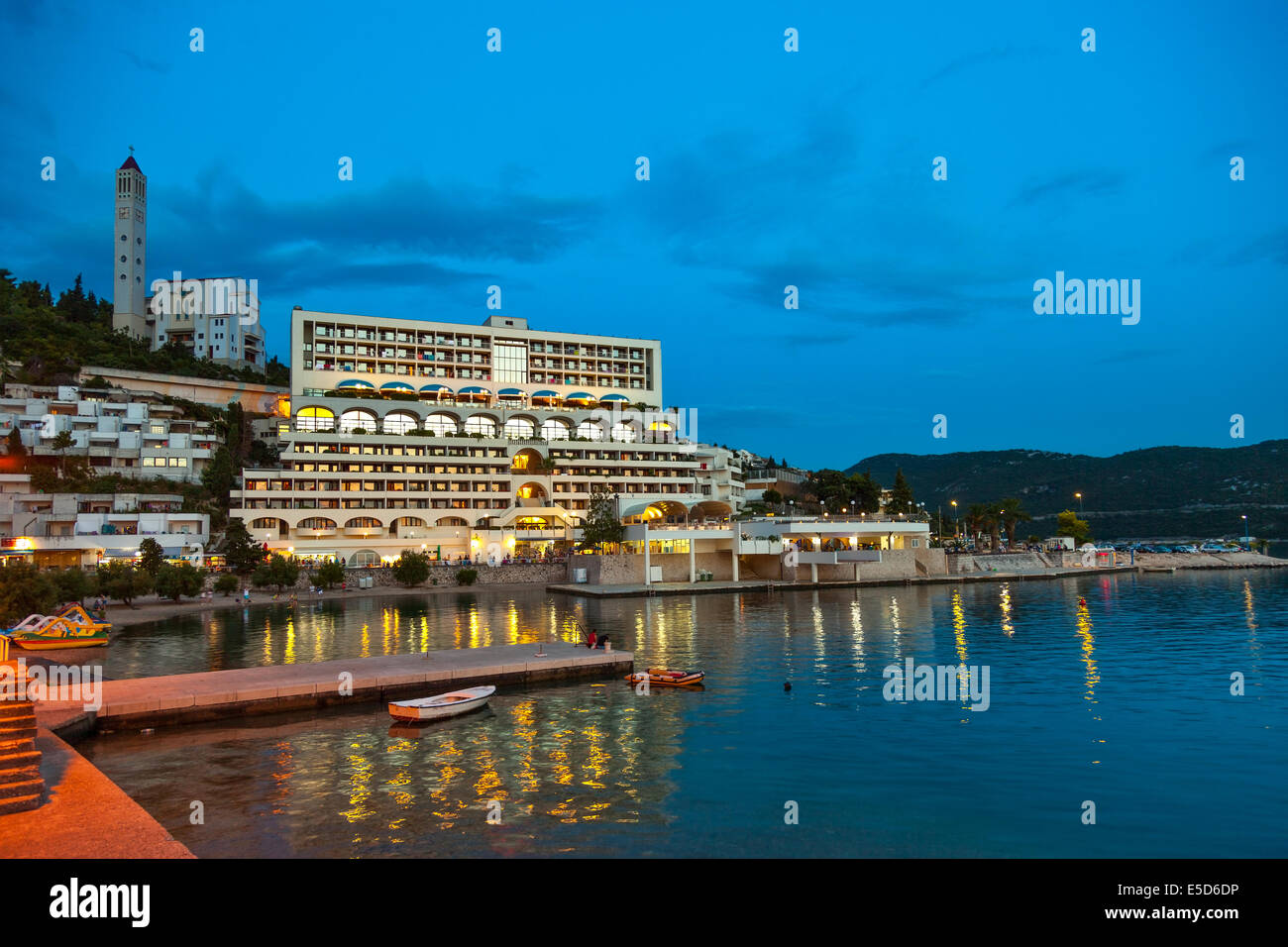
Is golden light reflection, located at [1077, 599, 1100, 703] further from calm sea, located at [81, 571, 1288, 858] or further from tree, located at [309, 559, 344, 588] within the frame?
tree, located at [309, 559, 344, 588]

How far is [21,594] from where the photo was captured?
46.2m

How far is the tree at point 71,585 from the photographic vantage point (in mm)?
60125

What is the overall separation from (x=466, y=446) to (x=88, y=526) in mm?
43713

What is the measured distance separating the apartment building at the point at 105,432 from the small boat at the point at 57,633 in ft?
186

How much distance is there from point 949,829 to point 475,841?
975 cm

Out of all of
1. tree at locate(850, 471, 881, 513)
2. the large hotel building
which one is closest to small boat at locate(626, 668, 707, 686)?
the large hotel building

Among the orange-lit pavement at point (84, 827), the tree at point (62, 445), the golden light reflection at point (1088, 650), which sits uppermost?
the tree at point (62, 445)

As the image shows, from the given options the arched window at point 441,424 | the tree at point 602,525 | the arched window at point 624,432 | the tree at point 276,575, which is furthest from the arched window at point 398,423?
the tree at point 276,575

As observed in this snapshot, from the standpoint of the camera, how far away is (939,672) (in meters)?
35.7

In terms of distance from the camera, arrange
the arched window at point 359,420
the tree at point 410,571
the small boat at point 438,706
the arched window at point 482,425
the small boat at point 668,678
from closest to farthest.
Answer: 1. the small boat at point 438,706
2. the small boat at point 668,678
3. the tree at point 410,571
4. the arched window at point 359,420
5. the arched window at point 482,425

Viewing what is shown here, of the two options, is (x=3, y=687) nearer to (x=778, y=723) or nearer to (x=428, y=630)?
(x=778, y=723)

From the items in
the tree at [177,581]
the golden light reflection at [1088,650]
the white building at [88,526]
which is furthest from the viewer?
the white building at [88,526]

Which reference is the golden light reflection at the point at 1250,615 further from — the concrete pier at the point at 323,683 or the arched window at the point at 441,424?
the arched window at the point at 441,424
